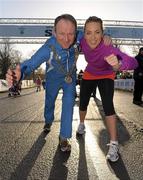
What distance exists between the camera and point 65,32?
18.6 ft

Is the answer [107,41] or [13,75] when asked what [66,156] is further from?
[107,41]

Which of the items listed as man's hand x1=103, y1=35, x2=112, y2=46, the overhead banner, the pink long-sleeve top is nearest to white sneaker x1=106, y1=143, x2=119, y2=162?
the pink long-sleeve top

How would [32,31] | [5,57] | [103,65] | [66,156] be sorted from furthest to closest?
[5,57]
[32,31]
[103,65]
[66,156]

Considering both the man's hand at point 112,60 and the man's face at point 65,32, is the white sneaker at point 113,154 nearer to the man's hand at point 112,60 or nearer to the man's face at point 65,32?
the man's hand at point 112,60

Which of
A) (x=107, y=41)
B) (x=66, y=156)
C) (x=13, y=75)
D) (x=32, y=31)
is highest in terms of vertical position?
(x=32, y=31)

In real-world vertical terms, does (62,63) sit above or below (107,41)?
below

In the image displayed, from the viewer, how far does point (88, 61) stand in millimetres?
5945

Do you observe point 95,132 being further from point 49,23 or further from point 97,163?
point 49,23

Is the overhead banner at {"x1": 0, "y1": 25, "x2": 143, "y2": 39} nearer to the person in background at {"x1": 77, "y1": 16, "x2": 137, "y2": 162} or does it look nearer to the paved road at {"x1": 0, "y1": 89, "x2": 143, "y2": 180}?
the paved road at {"x1": 0, "y1": 89, "x2": 143, "y2": 180}

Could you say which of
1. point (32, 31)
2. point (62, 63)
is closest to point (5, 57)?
point (32, 31)

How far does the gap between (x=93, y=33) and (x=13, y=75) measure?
1.17 meters

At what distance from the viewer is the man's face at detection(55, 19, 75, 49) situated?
5.66 metres

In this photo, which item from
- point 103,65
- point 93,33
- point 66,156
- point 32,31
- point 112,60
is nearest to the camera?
point 112,60

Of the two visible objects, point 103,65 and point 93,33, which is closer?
point 93,33
